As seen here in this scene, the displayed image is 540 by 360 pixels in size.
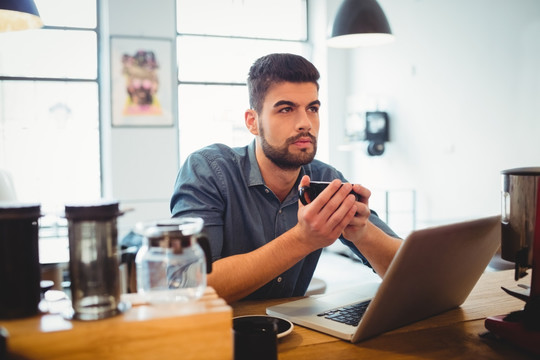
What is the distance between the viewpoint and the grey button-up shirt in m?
1.57

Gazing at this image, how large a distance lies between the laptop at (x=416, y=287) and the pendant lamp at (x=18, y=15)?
1.89 m

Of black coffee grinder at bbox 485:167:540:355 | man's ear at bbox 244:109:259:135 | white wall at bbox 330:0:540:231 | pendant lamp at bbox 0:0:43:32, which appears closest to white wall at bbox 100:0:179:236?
white wall at bbox 330:0:540:231

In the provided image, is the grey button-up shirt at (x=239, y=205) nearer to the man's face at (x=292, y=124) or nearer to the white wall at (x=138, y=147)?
the man's face at (x=292, y=124)

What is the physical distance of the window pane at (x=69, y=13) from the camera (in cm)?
516

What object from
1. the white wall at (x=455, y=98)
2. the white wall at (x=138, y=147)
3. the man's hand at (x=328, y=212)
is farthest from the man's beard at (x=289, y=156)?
the white wall at (x=138, y=147)

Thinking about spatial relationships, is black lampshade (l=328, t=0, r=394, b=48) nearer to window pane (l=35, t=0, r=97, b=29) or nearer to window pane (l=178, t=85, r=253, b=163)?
window pane (l=178, t=85, r=253, b=163)

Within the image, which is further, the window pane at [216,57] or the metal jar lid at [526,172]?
the window pane at [216,57]

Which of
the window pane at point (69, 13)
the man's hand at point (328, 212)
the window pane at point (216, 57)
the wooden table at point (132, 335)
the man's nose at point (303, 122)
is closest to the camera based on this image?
the wooden table at point (132, 335)

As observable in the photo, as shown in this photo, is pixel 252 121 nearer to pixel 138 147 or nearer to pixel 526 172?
Answer: pixel 526 172

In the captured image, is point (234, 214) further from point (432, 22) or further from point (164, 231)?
point (432, 22)

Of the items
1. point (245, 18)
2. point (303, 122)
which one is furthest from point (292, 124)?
point (245, 18)

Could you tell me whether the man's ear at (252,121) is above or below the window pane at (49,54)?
below

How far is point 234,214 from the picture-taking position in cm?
165

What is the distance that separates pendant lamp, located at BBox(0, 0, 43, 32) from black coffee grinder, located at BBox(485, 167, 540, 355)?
7.07 feet
